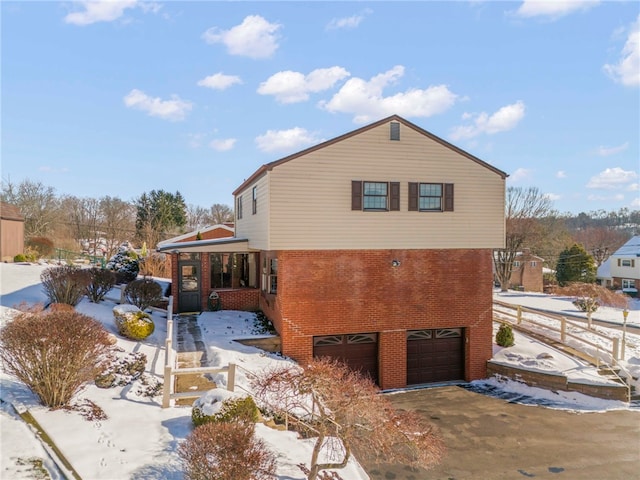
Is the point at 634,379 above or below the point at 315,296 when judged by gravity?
below

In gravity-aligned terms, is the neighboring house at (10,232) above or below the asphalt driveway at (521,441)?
above

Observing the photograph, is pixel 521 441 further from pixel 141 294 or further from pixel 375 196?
pixel 141 294

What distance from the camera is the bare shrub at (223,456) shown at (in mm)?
5422

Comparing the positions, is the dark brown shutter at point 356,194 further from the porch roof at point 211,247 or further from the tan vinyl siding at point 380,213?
the porch roof at point 211,247

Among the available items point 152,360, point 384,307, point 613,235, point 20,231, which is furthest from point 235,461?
point 613,235

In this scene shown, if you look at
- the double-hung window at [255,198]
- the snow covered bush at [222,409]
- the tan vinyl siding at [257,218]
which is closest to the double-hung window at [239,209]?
the tan vinyl siding at [257,218]

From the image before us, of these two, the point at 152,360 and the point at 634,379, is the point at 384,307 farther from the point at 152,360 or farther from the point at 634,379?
the point at 634,379

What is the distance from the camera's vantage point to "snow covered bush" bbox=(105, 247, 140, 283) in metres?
22.0

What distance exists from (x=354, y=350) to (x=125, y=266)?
1475 cm

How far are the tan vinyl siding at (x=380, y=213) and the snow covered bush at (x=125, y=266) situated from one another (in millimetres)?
12578

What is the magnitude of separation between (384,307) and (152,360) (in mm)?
7782

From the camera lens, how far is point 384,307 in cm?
1451

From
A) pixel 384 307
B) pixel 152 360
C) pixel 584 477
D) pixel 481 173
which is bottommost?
pixel 584 477

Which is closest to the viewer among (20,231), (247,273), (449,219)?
(449,219)
